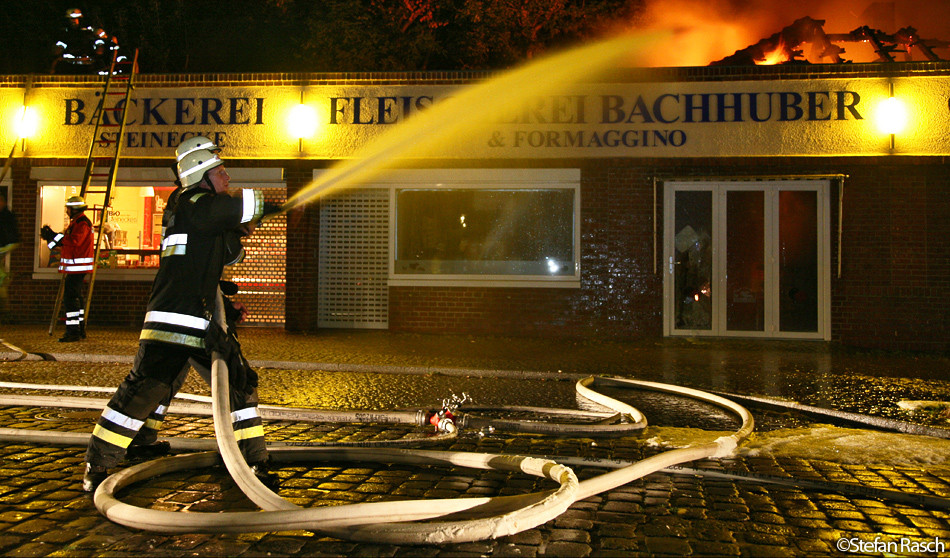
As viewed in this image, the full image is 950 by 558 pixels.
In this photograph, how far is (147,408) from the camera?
4.09 meters

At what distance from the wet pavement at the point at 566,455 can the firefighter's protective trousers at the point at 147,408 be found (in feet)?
0.76

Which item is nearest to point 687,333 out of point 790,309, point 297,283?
point 790,309

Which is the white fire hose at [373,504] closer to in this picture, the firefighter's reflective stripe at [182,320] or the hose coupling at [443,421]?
the firefighter's reflective stripe at [182,320]

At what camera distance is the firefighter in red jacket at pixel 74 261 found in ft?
33.6

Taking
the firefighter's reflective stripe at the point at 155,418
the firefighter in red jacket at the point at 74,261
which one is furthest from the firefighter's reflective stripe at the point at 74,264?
the firefighter's reflective stripe at the point at 155,418

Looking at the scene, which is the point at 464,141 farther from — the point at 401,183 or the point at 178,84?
the point at 178,84

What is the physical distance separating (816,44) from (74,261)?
13.0 metres

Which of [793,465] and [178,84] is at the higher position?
[178,84]

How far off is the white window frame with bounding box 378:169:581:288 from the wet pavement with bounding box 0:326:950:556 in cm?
269

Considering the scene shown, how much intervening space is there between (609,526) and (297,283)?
32.7ft

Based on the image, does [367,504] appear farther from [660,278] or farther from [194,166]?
[660,278]

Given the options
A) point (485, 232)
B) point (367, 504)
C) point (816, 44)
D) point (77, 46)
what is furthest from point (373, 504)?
point (816, 44)

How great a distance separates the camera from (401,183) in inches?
511

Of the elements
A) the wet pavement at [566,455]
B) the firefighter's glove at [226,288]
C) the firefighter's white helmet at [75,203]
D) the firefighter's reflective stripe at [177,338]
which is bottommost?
the wet pavement at [566,455]
